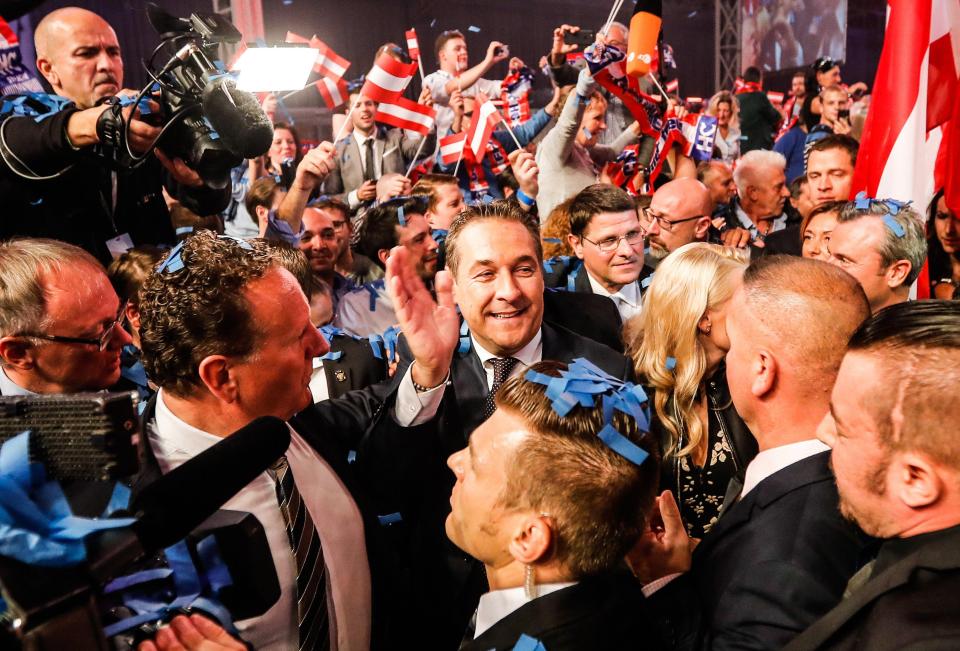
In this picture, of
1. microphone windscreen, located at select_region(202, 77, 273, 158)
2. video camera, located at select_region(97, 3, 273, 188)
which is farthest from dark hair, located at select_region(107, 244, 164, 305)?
microphone windscreen, located at select_region(202, 77, 273, 158)

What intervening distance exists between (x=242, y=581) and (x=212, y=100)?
207 centimetres

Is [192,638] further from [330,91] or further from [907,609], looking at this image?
[330,91]

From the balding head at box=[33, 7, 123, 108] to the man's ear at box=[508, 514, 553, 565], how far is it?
2.84m

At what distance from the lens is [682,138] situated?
21.4ft

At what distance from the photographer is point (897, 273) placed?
3.41 metres

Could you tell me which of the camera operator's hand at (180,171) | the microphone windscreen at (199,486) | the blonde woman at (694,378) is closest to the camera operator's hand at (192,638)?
Answer: the microphone windscreen at (199,486)

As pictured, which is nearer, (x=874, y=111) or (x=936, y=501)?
(x=936, y=501)

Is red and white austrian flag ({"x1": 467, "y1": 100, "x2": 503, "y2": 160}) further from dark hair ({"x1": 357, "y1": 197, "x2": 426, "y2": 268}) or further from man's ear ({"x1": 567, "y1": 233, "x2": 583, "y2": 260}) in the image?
man's ear ({"x1": 567, "y1": 233, "x2": 583, "y2": 260})

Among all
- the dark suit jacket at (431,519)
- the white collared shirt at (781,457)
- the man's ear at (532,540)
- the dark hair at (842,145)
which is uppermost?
the dark hair at (842,145)

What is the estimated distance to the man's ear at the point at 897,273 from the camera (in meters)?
3.40

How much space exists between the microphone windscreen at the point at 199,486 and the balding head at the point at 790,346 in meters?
1.32

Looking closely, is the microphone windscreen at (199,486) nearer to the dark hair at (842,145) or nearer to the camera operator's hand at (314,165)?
the camera operator's hand at (314,165)

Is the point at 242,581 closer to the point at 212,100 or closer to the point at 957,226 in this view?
the point at 212,100

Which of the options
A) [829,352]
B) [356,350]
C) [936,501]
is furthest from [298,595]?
[356,350]
